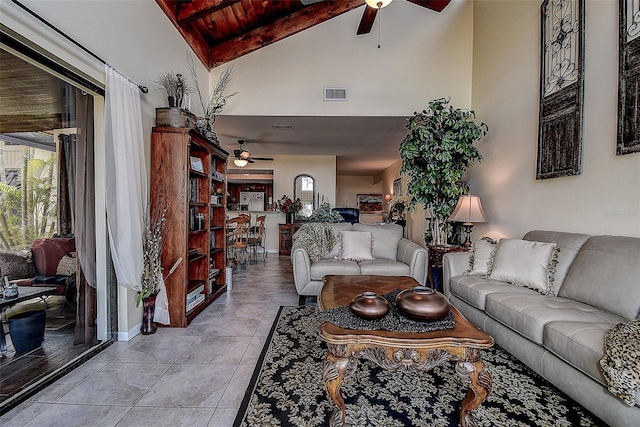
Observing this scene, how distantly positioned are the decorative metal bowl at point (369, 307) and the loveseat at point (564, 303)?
1026 mm

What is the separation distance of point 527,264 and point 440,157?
1786mm

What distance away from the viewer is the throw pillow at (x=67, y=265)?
2.46m

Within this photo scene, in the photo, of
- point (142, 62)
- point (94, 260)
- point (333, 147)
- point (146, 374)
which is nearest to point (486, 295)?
point (146, 374)

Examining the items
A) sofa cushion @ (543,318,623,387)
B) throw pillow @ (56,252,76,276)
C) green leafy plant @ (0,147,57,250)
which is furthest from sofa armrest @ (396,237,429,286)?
green leafy plant @ (0,147,57,250)

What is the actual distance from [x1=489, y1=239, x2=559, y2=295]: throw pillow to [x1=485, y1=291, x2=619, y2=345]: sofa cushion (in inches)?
5.7

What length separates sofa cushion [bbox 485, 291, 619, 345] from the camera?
194cm

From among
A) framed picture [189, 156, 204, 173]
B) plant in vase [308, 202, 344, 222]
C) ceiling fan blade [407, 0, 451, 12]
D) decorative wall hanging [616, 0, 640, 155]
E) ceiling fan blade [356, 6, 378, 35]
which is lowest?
plant in vase [308, 202, 344, 222]

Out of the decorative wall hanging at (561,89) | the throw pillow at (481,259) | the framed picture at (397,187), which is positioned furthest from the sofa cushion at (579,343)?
the framed picture at (397,187)

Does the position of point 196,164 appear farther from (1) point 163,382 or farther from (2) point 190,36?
(1) point 163,382

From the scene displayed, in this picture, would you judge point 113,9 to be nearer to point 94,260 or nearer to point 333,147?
point 94,260

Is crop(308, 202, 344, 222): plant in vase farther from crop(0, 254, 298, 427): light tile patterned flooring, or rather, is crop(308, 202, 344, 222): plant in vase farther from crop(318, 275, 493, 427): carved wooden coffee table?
crop(318, 275, 493, 427): carved wooden coffee table

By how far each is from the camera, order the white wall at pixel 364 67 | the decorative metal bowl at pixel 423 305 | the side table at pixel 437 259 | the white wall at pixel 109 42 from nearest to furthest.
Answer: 1. the decorative metal bowl at pixel 423 305
2. the white wall at pixel 109 42
3. the side table at pixel 437 259
4. the white wall at pixel 364 67

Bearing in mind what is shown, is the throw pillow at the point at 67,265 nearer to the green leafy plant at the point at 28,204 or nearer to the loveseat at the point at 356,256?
the green leafy plant at the point at 28,204

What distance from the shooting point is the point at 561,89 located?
9.77ft
